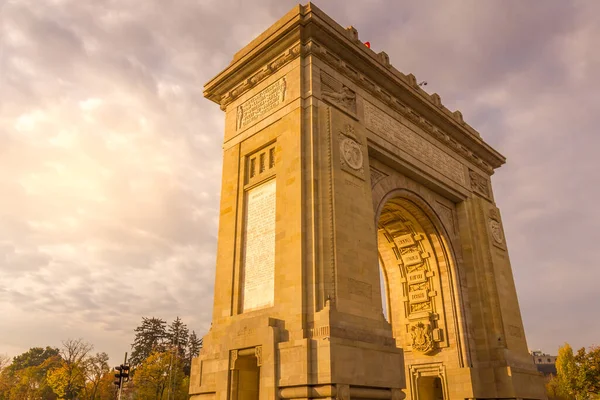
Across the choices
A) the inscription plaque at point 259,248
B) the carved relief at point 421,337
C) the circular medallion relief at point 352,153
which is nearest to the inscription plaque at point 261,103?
the circular medallion relief at point 352,153

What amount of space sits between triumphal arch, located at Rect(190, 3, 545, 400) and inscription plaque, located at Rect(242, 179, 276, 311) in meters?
0.05

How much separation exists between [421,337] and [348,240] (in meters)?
8.74

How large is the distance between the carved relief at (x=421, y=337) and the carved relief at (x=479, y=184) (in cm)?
747

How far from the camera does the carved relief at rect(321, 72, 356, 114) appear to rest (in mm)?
16219

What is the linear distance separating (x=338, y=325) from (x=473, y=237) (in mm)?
11828

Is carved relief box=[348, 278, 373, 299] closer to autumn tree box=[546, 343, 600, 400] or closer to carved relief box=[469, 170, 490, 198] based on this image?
carved relief box=[469, 170, 490, 198]

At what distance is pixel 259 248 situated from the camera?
1527cm

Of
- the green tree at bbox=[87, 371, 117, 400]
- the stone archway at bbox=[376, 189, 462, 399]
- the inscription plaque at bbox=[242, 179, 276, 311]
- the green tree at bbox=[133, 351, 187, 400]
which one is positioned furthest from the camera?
the green tree at bbox=[87, 371, 117, 400]

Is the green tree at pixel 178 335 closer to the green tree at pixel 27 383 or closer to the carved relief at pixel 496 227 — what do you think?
the green tree at pixel 27 383

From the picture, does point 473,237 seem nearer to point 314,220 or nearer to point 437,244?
point 437,244

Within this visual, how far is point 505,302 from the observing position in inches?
821

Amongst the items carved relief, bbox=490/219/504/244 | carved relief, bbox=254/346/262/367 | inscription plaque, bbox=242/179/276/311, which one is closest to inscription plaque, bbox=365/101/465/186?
carved relief, bbox=490/219/504/244

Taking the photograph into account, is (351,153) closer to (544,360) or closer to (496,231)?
(496,231)

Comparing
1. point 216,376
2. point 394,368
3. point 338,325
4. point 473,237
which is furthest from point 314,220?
point 473,237
